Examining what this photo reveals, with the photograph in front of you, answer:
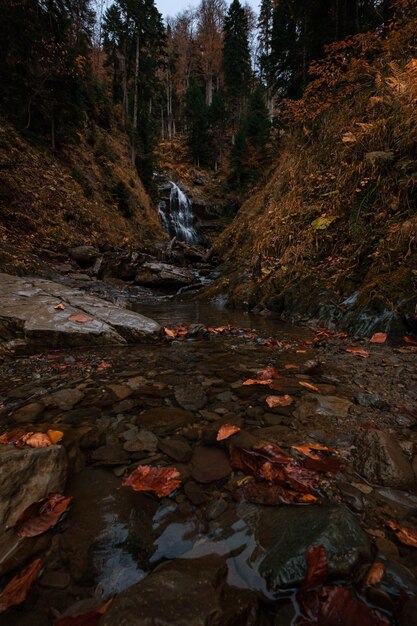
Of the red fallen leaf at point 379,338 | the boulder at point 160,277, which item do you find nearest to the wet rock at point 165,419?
the red fallen leaf at point 379,338

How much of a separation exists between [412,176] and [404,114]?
4.66 feet

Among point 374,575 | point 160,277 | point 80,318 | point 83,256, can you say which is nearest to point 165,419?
point 374,575

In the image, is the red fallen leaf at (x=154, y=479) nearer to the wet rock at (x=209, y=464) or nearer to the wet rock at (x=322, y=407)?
the wet rock at (x=209, y=464)

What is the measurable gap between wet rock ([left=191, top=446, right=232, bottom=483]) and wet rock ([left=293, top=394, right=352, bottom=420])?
70cm

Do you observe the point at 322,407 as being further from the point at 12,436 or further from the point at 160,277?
the point at 160,277

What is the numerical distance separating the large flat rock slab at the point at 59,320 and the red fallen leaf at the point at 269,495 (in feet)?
9.64

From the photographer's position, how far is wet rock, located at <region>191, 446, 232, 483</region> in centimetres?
161

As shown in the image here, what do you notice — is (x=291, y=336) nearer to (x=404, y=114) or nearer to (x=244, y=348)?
(x=244, y=348)

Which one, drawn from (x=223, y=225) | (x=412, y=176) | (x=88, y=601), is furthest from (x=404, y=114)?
(x=223, y=225)

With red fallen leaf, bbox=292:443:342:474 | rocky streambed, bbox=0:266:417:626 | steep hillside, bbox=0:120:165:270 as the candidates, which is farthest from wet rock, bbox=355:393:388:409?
steep hillside, bbox=0:120:165:270

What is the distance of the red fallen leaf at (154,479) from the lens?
4.98 feet

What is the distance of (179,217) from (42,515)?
2595 centimetres

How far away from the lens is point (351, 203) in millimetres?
5621

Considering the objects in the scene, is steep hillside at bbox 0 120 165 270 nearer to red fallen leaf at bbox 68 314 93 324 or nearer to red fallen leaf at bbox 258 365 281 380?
red fallen leaf at bbox 68 314 93 324
